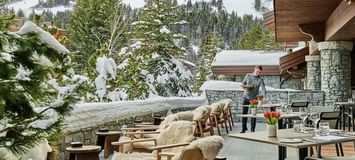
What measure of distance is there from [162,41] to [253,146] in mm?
10877

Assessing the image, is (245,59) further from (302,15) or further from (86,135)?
(86,135)

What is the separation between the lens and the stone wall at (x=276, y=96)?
37.7 feet

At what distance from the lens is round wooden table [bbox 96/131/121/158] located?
22.2ft

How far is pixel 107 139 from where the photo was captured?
6.78 metres

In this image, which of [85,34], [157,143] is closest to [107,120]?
[157,143]

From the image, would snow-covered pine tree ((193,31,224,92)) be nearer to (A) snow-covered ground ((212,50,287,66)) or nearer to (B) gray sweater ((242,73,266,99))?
(A) snow-covered ground ((212,50,287,66))

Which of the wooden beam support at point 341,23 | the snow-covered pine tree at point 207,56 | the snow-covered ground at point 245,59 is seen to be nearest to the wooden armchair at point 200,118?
the wooden beam support at point 341,23

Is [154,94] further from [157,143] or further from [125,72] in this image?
[157,143]

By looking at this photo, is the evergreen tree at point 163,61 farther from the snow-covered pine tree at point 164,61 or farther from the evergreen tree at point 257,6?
the evergreen tree at point 257,6

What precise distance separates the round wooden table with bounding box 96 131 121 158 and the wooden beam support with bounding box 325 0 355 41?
4004 millimetres

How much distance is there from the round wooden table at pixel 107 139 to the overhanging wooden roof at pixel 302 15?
3.53 metres

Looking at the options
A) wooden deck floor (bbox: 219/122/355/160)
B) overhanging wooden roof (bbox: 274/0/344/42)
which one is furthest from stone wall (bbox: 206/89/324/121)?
wooden deck floor (bbox: 219/122/355/160)

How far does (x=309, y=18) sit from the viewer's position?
9.81 meters

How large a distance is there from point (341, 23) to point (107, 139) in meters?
4.70
